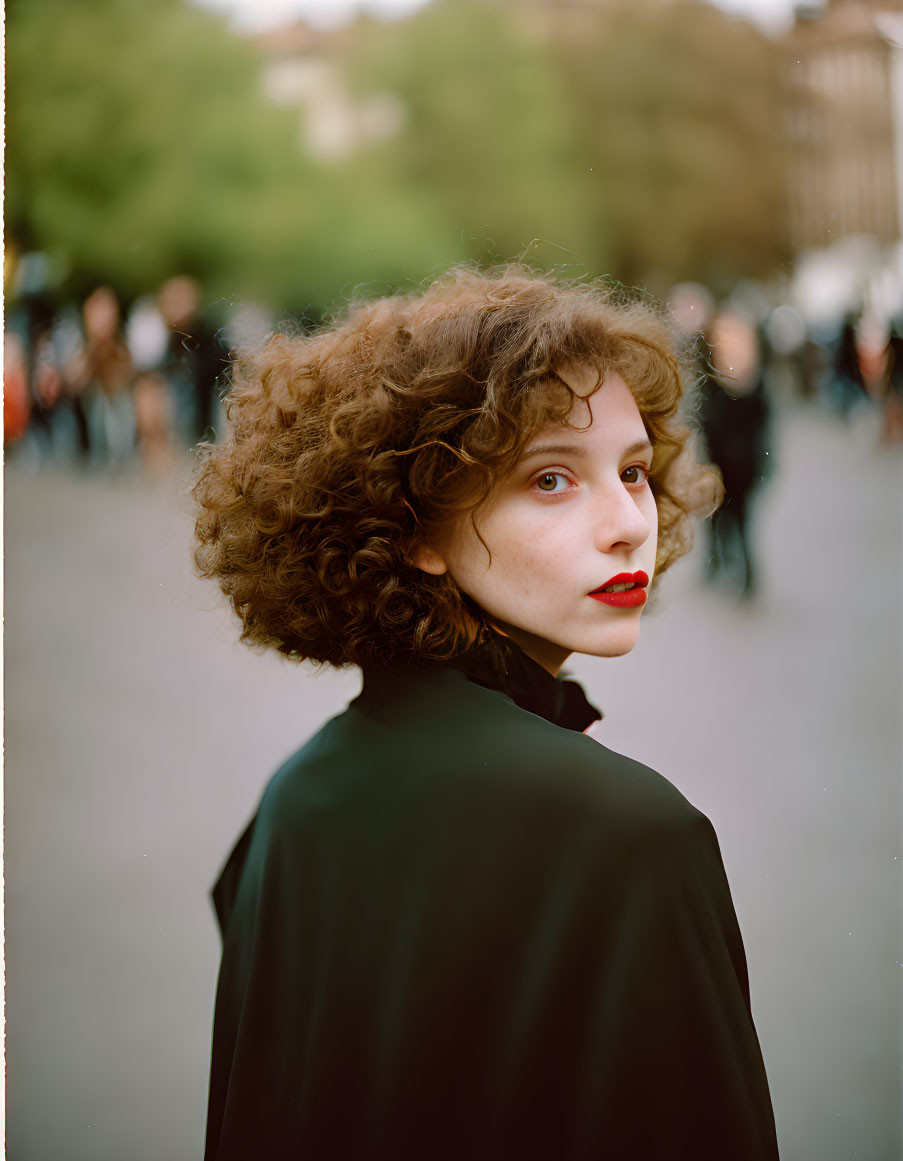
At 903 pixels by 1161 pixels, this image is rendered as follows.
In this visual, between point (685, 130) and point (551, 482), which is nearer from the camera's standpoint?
point (551, 482)

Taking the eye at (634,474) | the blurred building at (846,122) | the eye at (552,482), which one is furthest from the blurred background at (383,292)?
the eye at (552,482)

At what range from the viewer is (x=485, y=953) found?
4.44 feet

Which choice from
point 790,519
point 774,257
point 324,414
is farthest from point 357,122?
point 790,519

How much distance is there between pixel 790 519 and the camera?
2.20m

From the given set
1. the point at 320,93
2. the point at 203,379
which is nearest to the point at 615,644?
the point at 203,379

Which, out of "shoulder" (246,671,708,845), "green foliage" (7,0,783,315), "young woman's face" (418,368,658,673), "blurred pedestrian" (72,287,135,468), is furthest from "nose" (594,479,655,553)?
"blurred pedestrian" (72,287,135,468)

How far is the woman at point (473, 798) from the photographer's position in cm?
128

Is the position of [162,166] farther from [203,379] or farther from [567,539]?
[567,539]

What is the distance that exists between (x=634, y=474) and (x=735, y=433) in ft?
2.31

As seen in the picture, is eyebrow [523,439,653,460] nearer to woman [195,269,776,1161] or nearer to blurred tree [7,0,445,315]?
woman [195,269,776,1161]

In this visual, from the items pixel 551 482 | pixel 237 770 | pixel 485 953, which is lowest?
pixel 485 953

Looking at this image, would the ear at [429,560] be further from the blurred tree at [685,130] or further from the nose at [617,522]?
the blurred tree at [685,130]

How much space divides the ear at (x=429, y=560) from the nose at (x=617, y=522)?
0.21 meters

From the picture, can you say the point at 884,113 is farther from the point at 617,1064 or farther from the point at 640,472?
the point at 617,1064
